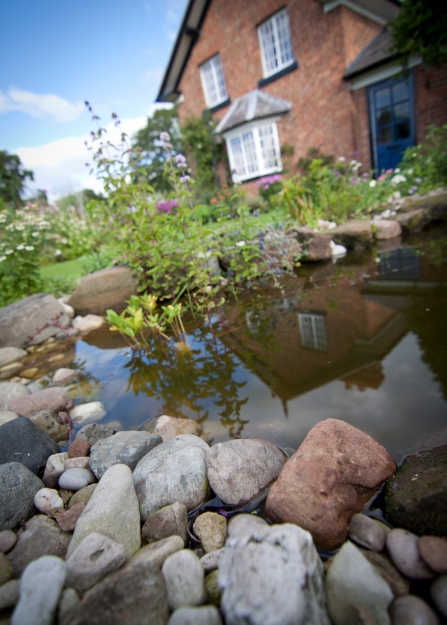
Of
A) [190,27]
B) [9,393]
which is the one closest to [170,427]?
[9,393]

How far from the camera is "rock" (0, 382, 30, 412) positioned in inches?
89.0

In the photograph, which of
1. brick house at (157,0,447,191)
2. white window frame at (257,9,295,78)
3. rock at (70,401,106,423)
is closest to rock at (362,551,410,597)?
rock at (70,401,106,423)

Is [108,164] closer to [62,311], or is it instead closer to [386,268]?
[62,311]

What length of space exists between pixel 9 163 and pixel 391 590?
119 feet

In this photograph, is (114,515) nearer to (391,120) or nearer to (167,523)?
(167,523)

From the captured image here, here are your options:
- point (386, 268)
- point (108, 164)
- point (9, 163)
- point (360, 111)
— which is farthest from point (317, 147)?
point (9, 163)

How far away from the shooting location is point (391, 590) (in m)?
0.90

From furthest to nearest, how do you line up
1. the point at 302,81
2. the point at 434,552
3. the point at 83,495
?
the point at 302,81, the point at 83,495, the point at 434,552

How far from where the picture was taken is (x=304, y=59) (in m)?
9.06

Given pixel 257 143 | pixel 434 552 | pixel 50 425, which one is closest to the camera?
pixel 434 552

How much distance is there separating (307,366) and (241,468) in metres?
0.91

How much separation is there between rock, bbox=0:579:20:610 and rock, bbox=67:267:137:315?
11.5 ft

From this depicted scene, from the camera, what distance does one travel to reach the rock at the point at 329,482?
44.1 inches

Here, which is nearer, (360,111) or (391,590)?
(391,590)
